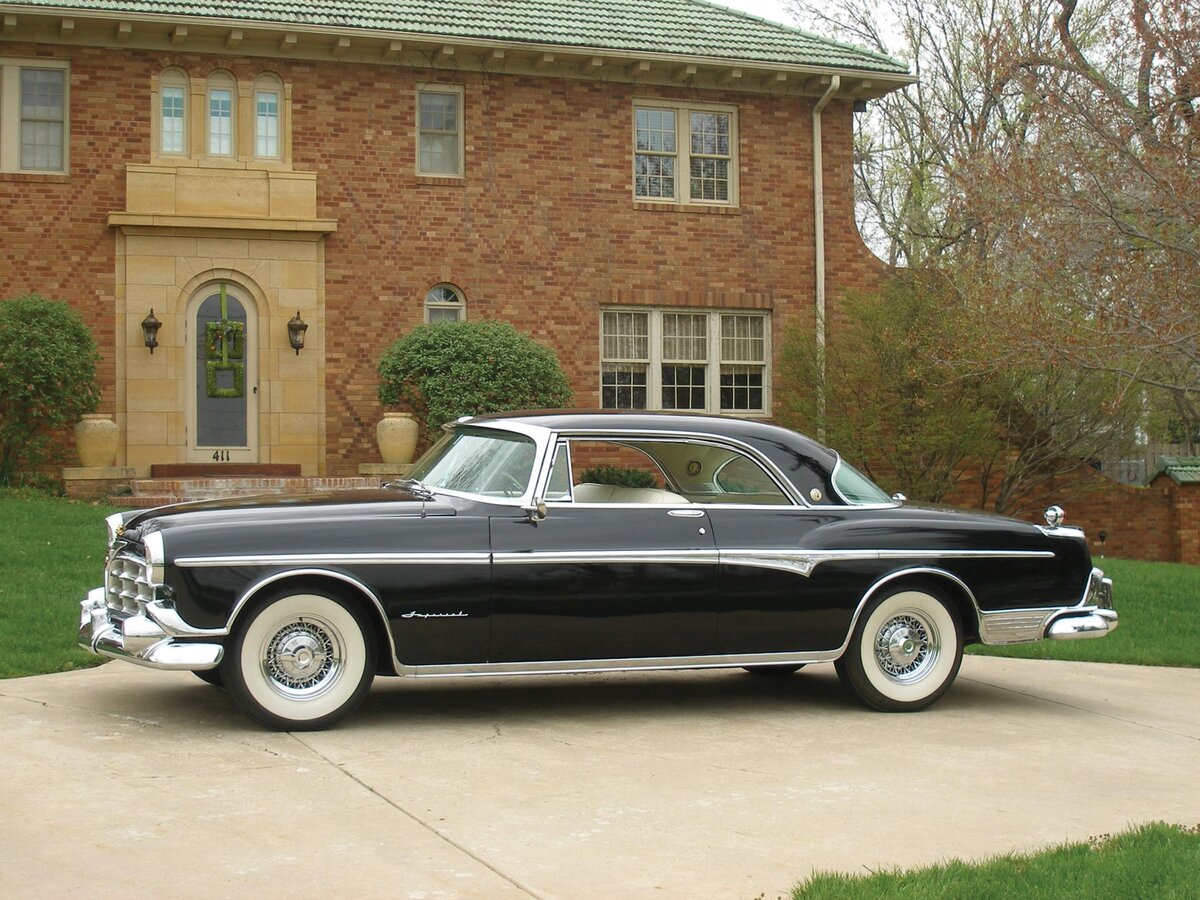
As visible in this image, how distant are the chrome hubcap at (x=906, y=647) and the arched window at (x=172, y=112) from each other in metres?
14.1

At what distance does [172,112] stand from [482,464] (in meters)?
13.3

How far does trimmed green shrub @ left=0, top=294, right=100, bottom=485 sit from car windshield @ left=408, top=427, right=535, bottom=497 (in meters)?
10.9

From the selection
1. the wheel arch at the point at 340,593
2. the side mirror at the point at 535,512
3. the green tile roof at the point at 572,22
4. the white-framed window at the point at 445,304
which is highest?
the green tile roof at the point at 572,22

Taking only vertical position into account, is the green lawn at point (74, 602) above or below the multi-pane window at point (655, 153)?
below

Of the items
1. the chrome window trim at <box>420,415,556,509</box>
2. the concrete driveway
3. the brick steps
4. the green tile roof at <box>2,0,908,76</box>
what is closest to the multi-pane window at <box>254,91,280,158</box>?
the green tile roof at <box>2,0,908,76</box>

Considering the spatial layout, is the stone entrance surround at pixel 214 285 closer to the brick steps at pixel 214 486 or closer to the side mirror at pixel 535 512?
the brick steps at pixel 214 486

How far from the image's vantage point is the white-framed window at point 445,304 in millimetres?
20125

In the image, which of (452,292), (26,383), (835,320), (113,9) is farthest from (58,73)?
(835,320)

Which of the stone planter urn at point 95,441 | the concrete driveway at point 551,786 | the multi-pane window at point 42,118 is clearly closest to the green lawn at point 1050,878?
the concrete driveway at point 551,786

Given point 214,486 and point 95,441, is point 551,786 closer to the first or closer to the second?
point 214,486

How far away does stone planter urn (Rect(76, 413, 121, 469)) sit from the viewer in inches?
706

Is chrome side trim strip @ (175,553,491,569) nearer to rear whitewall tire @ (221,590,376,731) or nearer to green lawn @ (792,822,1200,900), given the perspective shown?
rear whitewall tire @ (221,590,376,731)

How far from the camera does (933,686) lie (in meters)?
8.07

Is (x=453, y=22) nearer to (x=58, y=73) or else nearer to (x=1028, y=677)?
(x=58, y=73)
